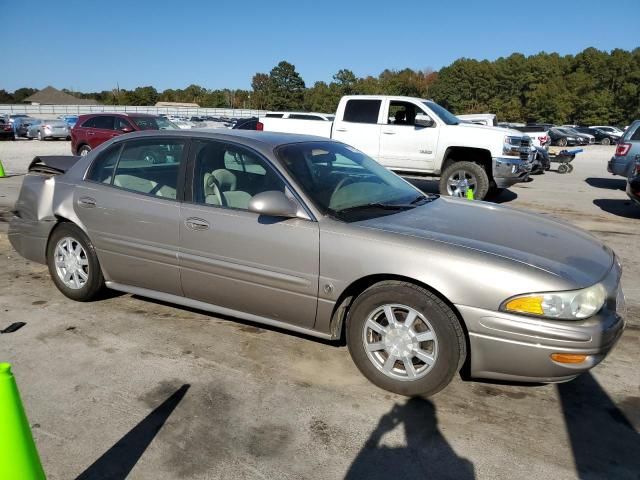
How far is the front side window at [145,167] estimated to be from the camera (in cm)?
403

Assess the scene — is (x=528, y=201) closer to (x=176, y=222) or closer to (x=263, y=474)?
(x=176, y=222)

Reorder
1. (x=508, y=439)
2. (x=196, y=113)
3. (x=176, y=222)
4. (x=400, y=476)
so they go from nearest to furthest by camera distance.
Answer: (x=400, y=476), (x=508, y=439), (x=176, y=222), (x=196, y=113)

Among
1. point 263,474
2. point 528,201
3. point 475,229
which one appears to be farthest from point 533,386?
point 528,201

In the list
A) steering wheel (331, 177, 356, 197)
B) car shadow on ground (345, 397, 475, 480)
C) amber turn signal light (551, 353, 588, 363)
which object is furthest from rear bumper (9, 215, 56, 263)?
amber turn signal light (551, 353, 588, 363)

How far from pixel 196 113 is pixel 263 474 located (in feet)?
225

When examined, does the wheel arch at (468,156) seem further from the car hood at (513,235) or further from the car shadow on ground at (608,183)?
the car hood at (513,235)

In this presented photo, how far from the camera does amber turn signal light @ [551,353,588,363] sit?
277cm

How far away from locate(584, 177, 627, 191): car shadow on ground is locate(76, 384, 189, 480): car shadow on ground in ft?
45.1

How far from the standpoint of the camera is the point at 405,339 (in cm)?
308

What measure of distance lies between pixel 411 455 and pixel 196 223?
2.13 meters

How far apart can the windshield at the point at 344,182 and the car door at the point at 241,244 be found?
0.60ft

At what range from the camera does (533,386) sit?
3.23 meters

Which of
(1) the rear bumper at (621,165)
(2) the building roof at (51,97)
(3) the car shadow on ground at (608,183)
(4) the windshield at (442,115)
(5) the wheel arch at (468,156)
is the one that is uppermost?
(2) the building roof at (51,97)

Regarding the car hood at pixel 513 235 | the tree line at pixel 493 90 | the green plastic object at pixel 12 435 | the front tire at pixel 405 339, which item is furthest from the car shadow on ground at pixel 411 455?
the tree line at pixel 493 90
